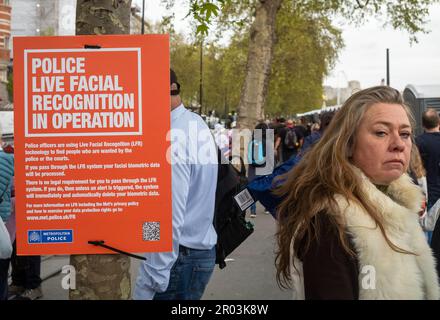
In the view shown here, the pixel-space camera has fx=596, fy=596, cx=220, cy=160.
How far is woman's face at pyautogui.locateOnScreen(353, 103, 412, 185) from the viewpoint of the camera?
6.95 feet

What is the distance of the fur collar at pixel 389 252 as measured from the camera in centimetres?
189

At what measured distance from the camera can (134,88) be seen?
7.59ft

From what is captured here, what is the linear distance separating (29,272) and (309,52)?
31843mm

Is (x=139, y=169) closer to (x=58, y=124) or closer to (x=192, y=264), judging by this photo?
(x=58, y=124)

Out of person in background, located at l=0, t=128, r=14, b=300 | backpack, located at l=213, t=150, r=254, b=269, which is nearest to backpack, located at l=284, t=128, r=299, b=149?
person in background, located at l=0, t=128, r=14, b=300

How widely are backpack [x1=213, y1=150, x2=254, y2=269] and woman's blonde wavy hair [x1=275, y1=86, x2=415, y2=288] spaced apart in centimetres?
144

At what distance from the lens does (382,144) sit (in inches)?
83.5

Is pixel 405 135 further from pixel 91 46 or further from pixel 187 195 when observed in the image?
pixel 187 195

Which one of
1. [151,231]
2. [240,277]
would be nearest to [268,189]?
[151,231]

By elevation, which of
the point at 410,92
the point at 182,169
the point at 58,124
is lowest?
the point at 182,169

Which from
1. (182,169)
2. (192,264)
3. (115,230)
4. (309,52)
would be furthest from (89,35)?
(309,52)
